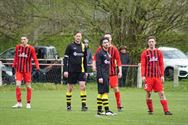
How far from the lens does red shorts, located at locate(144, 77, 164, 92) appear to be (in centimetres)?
1758

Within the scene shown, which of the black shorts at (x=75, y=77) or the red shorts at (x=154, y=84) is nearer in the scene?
the red shorts at (x=154, y=84)

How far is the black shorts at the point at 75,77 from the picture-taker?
18.6 m

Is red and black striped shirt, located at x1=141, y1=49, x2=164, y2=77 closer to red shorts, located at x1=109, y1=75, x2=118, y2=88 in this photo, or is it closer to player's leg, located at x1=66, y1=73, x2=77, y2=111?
red shorts, located at x1=109, y1=75, x2=118, y2=88

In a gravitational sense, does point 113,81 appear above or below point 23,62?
below

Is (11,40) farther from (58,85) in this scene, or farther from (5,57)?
(58,85)

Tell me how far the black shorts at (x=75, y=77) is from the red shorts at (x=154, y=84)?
203 cm

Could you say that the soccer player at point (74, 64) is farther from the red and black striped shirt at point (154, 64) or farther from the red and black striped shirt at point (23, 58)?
the red and black striped shirt at point (154, 64)

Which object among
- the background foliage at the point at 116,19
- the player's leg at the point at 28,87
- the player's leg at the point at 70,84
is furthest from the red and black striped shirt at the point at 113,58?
the background foliage at the point at 116,19

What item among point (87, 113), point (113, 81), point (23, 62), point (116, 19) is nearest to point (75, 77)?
point (113, 81)

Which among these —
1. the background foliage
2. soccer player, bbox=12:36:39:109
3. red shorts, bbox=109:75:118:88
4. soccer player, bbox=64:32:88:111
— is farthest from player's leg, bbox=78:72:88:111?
the background foliage

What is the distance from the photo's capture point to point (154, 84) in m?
17.7

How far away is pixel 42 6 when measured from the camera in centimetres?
3303

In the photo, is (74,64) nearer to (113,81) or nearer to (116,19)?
(113,81)

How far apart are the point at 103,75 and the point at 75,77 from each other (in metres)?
1.85
